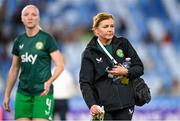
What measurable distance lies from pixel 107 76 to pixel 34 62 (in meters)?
1.53

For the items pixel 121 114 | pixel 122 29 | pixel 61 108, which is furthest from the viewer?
pixel 122 29

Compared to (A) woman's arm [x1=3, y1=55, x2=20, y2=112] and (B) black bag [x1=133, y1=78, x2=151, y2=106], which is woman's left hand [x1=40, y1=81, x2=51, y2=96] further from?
(B) black bag [x1=133, y1=78, x2=151, y2=106]

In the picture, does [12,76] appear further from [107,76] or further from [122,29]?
[122,29]

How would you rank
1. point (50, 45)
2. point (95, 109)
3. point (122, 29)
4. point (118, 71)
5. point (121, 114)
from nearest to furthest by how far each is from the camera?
point (95, 109), point (118, 71), point (121, 114), point (50, 45), point (122, 29)

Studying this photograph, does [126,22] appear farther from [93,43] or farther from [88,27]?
[93,43]

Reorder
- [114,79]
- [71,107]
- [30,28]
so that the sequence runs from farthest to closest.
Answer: [71,107] → [30,28] → [114,79]

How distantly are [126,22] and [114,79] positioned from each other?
928cm

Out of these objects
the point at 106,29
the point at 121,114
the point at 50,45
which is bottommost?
the point at 121,114

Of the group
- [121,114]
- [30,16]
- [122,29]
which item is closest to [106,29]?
[121,114]

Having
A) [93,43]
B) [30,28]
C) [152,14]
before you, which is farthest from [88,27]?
[93,43]

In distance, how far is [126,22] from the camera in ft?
56.9

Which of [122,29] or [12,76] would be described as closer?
[12,76]

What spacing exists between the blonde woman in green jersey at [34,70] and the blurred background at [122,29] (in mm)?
7395

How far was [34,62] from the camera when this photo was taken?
30.8 ft
